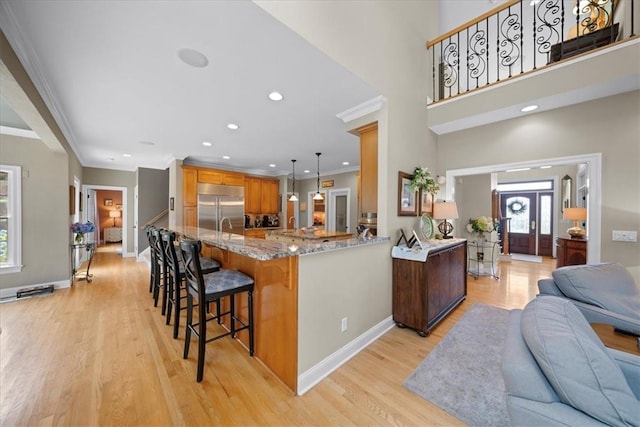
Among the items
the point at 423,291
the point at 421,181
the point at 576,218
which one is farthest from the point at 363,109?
the point at 576,218

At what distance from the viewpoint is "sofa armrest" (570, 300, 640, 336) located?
64.5 inches

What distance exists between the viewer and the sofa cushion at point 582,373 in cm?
79

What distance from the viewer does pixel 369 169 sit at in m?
3.07

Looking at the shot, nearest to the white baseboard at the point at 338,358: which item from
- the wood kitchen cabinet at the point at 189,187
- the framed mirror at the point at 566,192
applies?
the wood kitchen cabinet at the point at 189,187

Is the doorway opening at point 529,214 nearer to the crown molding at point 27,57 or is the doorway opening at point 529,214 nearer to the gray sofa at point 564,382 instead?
the gray sofa at point 564,382

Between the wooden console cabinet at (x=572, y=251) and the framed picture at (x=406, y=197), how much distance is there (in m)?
2.58

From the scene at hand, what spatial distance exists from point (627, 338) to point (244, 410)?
357cm

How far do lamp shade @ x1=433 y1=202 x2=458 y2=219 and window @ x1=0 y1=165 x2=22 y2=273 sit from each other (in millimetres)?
6459

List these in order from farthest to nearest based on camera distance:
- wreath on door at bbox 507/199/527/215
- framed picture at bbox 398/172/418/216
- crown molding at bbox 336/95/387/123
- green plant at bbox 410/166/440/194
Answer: wreath on door at bbox 507/199/527/215 < green plant at bbox 410/166/440/194 < framed picture at bbox 398/172/418/216 < crown molding at bbox 336/95/387/123

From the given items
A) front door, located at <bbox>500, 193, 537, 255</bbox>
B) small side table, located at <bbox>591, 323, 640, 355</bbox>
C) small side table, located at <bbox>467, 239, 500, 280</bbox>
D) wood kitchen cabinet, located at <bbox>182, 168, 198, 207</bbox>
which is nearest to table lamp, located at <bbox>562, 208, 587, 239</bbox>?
small side table, located at <bbox>467, 239, 500, 280</bbox>

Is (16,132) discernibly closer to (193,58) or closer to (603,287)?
(193,58)

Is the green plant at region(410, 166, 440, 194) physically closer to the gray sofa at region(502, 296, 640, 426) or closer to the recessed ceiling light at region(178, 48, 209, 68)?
the gray sofa at region(502, 296, 640, 426)

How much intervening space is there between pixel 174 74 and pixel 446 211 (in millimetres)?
3650

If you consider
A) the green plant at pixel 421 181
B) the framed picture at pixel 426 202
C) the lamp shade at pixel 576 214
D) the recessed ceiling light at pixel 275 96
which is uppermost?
the recessed ceiling light at pixel 275 96
